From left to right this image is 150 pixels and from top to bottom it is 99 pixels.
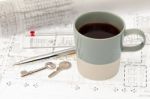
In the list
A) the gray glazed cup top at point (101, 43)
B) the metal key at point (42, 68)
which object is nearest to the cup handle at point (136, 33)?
the gray glazed cup top at point (101, 43)

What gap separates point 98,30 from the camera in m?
0.47

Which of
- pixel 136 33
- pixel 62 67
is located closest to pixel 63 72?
pixel 62 67

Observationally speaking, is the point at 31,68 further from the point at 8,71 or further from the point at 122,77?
the point at 122,77

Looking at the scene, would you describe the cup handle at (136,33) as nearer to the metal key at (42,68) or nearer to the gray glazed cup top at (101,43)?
the gray glazed cup top at (101,43)

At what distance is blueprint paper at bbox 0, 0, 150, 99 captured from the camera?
0.47 m

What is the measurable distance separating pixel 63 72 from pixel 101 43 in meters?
0.10

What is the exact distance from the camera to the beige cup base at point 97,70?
0.46 meters

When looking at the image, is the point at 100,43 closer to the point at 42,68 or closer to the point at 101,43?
the point at 101,43

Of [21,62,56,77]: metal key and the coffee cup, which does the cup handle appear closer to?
the coffee cup

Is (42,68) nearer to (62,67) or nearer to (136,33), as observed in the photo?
(62,67)

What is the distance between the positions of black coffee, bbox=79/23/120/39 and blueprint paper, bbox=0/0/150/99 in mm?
66

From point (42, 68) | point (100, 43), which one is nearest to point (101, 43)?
point (100, 43)

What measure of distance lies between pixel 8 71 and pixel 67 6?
16 cm

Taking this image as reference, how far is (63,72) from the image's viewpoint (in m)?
0.50
